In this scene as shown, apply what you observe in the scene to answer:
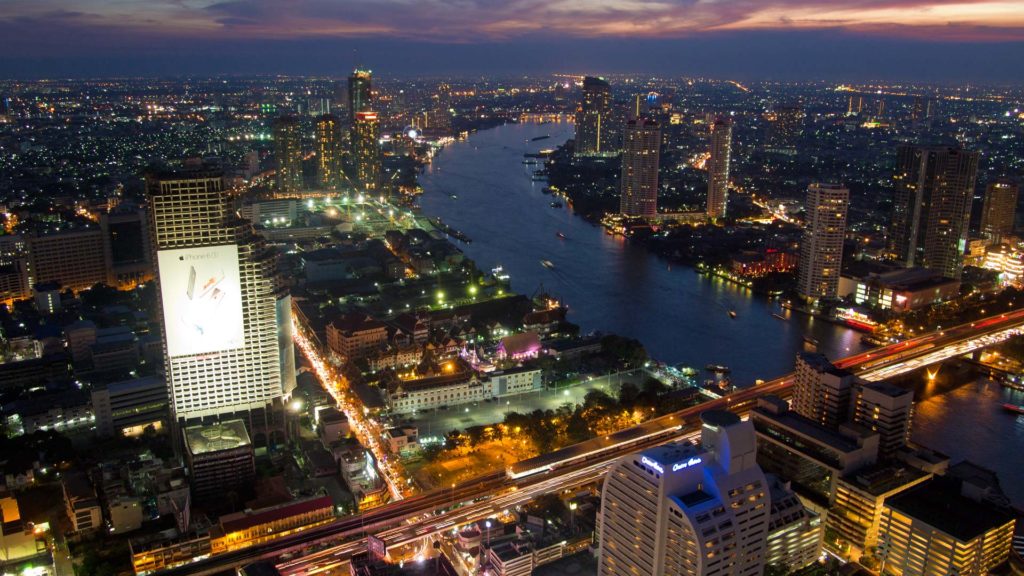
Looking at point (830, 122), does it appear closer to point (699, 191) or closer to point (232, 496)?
point (699, 191)

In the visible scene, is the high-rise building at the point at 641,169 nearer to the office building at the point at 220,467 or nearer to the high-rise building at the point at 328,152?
the high-rise building at the point at 328,152

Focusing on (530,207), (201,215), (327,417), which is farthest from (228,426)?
(530,207)

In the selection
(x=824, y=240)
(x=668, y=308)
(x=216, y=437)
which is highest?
(x=824, y=240)

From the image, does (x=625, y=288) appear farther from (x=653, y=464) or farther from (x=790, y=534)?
(x=653, y=464)

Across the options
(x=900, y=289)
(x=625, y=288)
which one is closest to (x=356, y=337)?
(x=625, y=288)

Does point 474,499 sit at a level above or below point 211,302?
below

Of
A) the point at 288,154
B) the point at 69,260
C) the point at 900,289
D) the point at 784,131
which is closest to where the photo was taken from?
the point at 900,289

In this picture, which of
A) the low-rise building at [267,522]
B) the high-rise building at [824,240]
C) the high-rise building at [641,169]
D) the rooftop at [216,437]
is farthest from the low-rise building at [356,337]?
the high-rise building at [641,169]
